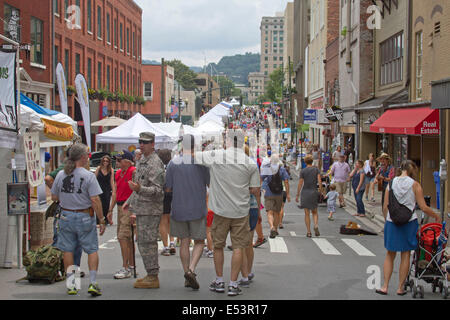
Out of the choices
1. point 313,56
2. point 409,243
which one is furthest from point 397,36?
point 313,56

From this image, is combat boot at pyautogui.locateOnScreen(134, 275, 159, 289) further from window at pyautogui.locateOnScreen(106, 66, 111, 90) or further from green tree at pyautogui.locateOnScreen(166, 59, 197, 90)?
green tree at pyautogui.locateOnScreen(166, 59, 197, 90)

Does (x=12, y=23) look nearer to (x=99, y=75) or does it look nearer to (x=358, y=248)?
(x=99, y=75)

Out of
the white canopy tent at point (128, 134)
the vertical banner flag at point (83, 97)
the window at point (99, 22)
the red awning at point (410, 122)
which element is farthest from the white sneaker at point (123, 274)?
the window at point (99, 22)

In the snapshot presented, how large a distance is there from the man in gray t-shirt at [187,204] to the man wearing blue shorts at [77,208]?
1006 millimetres

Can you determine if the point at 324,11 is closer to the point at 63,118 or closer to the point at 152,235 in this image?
the point at 63,118

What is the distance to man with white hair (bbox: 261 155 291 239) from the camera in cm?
1287

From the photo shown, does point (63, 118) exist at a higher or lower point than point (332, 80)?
lower

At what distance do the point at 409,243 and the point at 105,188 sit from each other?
6.60m

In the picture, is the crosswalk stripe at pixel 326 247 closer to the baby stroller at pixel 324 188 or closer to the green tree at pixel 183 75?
the baby stroller at pixel 324 188

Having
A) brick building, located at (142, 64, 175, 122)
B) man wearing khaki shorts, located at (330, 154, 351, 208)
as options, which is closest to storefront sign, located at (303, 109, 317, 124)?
man wearing khaki shorts, located at (330, 154, 351, 208)

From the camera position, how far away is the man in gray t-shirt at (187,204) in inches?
296

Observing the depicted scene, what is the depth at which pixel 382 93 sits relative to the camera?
2723 centimetres

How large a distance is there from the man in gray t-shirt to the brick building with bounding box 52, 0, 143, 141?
21948 millimetres

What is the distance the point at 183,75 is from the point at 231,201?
122911 millimetres
